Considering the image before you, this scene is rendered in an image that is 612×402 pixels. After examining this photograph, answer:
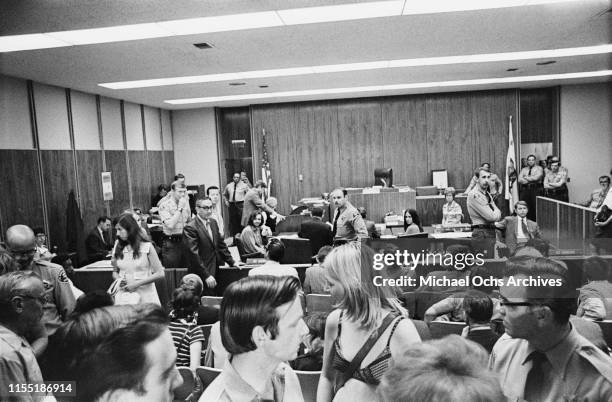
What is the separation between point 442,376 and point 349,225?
5.58m

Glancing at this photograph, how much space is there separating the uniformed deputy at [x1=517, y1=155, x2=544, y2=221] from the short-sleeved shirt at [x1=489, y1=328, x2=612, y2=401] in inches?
483

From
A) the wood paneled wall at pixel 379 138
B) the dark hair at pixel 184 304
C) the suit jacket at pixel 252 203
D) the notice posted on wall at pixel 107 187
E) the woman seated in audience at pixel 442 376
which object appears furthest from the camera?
the wood paneled wall at pixel 379 138

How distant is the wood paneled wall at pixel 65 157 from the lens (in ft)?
25.7

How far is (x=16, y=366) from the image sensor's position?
1.51 m

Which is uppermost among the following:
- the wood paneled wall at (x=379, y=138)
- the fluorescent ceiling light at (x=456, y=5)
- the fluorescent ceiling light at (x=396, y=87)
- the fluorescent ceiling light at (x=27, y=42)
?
the fluorescent ceiling light at (x=396, y=87)

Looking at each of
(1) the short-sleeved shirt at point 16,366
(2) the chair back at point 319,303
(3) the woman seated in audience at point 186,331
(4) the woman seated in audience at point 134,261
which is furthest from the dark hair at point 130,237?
(1) the short-sleeved shirt at point 16,366

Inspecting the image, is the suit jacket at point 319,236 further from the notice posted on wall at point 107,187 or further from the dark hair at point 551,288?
the notice posted on wall at point 107,187

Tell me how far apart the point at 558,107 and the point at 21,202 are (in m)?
13.3

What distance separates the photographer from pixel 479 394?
87cm

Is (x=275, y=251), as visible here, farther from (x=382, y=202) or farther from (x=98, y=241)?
(x=382, y=202)

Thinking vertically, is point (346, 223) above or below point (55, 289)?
below

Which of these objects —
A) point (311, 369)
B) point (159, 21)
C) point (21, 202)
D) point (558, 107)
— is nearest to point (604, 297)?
point (311, 369)

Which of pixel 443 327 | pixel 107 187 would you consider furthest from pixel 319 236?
pixel 107 187

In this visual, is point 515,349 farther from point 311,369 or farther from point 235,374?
point 311,369
